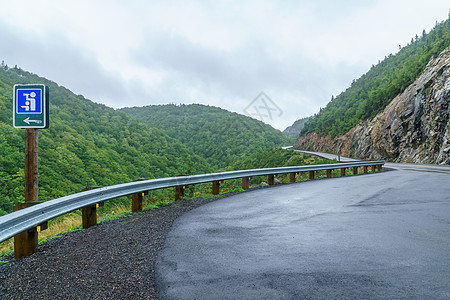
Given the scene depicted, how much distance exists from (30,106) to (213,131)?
14303 cm

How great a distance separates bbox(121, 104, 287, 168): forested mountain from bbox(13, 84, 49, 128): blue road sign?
317ft

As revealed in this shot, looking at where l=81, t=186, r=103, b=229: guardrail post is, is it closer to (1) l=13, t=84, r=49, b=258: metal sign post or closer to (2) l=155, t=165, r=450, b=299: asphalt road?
(1) l=13, t=84, r=49, b=258: metal sign post

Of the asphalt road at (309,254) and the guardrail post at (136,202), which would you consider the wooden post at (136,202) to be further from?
the asphalt road at (309,254)

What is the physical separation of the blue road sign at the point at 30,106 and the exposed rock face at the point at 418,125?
107 feet

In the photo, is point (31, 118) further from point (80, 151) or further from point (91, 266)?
point (80, 151)

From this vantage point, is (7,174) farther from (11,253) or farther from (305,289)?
(305,289)

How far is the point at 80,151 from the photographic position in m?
70.9

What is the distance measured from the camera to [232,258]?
13.7 feet

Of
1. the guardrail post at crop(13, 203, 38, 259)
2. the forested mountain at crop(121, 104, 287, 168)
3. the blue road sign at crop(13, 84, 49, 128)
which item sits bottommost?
the guardrail post at crop(13, 203, 38, 259)

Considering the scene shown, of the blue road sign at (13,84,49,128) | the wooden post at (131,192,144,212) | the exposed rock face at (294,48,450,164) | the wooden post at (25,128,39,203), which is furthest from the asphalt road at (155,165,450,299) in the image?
the exposed rock face at (294,48,450,164)

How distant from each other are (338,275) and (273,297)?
3.19 feet

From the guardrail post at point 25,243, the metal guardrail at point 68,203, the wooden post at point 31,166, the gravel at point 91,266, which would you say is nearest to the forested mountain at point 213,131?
the metal guardrail at point 68,203

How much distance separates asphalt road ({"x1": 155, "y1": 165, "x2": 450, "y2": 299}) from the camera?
10.4ft

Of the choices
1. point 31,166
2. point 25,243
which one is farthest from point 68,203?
point 25,243
